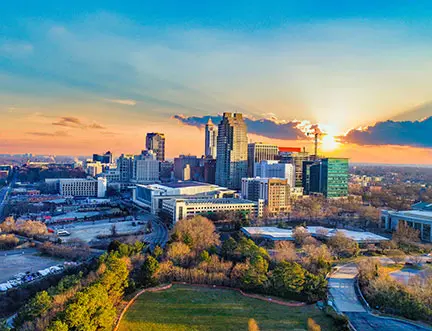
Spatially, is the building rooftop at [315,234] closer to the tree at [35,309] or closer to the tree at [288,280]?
the tree at [288,280]

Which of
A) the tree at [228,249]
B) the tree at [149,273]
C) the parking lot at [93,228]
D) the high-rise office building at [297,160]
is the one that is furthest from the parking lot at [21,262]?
the high-rise office building at [297,160]

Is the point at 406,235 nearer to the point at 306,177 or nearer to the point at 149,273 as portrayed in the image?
the point at 149,273

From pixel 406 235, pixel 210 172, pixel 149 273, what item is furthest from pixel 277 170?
pixel 149 273

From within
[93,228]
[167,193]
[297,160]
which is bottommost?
[93,228]

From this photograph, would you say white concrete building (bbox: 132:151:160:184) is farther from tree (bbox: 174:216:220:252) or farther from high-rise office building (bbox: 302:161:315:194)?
tree (bbox: 174:216:220:252)

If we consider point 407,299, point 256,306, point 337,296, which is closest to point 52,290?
point 256,306

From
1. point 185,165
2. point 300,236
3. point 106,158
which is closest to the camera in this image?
point 300,236
